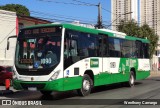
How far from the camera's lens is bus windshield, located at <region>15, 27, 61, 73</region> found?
42.9 ft

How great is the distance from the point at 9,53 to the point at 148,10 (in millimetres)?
24724

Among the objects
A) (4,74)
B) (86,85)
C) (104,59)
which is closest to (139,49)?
(104,59)

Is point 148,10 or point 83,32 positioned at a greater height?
point 148,10

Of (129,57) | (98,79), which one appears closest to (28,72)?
(98,79)

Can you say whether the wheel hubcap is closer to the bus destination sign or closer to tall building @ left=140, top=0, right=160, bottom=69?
the bus destination sign

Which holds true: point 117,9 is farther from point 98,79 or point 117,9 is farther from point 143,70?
point 98,79

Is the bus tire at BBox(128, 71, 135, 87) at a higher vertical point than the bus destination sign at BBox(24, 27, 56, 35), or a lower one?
lower

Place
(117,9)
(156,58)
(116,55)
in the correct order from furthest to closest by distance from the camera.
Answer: (156,58)
(117,9)
(116,55)

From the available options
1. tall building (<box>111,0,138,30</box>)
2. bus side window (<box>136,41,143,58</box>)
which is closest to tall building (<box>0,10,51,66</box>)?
bus side window (<box>136,41,143,58</box>)

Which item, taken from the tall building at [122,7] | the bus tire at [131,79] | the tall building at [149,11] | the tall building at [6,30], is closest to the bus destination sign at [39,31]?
the bus tire at [131,79]

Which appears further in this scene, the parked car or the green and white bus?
the parked car

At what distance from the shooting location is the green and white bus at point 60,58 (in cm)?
1303

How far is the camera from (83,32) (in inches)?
587

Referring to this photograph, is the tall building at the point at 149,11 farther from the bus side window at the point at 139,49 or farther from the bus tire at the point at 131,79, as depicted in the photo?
the bus tire at the point at 131,79
